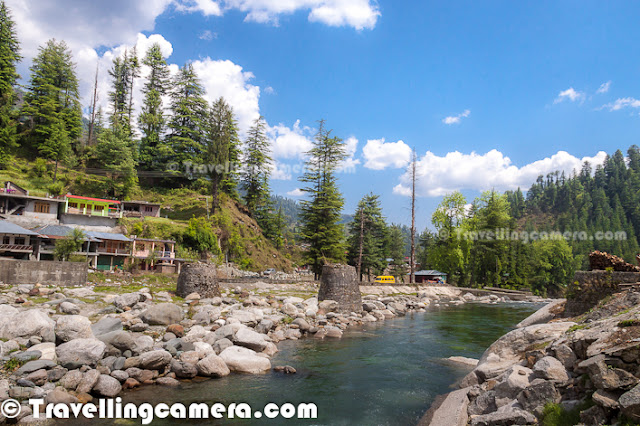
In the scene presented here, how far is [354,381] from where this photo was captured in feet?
38.1

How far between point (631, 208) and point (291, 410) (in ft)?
507

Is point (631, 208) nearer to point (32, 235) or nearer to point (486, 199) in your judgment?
point (486, 199)

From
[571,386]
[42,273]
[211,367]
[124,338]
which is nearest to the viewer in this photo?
[571,386]

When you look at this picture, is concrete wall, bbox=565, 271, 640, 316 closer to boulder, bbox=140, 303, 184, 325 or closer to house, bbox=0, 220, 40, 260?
boulder, bbox=140, 303, 184, 325

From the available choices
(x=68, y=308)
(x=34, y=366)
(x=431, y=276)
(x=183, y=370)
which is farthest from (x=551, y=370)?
(x=431, y=276)

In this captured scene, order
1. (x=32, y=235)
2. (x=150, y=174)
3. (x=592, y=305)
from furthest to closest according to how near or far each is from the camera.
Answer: (x=150, y=174) → (x=32, y=235) → (x=592, y=305)

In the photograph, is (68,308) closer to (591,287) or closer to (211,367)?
(211,367)

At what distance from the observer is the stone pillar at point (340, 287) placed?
23866mm

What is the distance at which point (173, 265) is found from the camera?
3894 cm

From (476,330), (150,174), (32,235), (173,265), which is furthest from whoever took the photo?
(150,174)

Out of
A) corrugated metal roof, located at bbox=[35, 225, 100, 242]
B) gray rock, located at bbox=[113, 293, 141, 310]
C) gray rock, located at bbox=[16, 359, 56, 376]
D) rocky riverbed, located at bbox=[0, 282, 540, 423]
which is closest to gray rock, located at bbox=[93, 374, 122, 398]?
rocky riverbed, located at bbox=[0, 282, 540, 423]

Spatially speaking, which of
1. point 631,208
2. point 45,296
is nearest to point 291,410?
point 45,296

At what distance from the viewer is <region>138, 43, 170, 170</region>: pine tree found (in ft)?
201

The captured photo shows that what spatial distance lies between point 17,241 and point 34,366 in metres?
32.7
